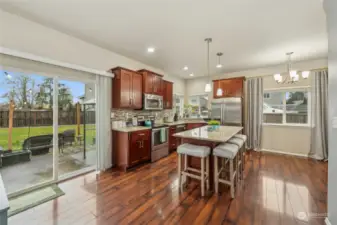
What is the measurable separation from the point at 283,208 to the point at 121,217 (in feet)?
7.01

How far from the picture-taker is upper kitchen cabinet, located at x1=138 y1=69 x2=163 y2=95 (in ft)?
14.0

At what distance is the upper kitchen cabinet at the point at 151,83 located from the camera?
427cm

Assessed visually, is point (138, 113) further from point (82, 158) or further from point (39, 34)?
point (39, 34)

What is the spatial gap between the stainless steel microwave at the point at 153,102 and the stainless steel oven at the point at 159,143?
24.9 inches

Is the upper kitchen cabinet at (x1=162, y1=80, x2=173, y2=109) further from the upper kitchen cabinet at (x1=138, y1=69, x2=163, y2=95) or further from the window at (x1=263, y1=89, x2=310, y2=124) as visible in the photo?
the window at (x1=263, y1=89, x2=310, y2=124)

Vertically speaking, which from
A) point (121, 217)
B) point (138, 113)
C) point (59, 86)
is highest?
point (59, 86)

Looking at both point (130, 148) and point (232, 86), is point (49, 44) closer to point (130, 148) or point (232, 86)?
point (130, 148)

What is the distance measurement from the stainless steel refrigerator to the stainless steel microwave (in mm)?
1923

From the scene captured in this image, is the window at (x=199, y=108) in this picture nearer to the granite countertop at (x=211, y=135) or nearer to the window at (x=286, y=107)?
the window at (x=286, y=107)

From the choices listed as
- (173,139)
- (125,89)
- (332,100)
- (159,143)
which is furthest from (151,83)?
(332,100)

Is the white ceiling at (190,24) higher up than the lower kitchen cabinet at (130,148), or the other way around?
the white ceiling at (190,24)

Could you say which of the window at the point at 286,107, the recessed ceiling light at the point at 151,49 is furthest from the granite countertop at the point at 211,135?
the window at the point at 286,107

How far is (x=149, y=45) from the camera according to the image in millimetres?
3395

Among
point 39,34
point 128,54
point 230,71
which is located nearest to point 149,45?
point 128,54
